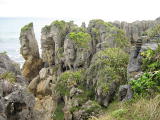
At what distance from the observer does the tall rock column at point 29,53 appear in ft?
172

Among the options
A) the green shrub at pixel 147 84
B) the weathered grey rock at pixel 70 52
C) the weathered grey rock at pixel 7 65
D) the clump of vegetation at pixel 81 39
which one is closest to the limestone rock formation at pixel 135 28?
the clump of vegetation at pixel 81 39

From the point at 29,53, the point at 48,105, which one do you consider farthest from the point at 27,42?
the point at 48,105

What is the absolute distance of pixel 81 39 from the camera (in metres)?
42.5

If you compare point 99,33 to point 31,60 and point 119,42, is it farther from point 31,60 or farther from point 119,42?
point 31,60

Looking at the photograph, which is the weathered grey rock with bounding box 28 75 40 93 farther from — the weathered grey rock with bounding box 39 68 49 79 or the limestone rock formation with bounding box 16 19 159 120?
the weathered grey rock with bounding box 39 68 49 79

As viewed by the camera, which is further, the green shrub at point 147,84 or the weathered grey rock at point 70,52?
the weathered grey rock at point 70,52

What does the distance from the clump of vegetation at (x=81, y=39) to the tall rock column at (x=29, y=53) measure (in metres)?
13.0

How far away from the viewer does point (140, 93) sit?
413 inches

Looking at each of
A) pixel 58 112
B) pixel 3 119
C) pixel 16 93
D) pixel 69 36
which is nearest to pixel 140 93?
pixel 3 119

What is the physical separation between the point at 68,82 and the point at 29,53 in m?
20.0

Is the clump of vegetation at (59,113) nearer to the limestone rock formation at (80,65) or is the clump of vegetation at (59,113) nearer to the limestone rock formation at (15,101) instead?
the limestone rock formation at (80,65)

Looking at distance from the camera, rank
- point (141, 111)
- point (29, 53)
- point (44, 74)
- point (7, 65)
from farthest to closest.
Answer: point (29, 53) < point (44, 74) < point (7, 65) < point (141, 111)

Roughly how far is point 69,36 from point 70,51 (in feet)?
7.66

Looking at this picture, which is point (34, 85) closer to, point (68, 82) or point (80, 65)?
point (80, 65)
